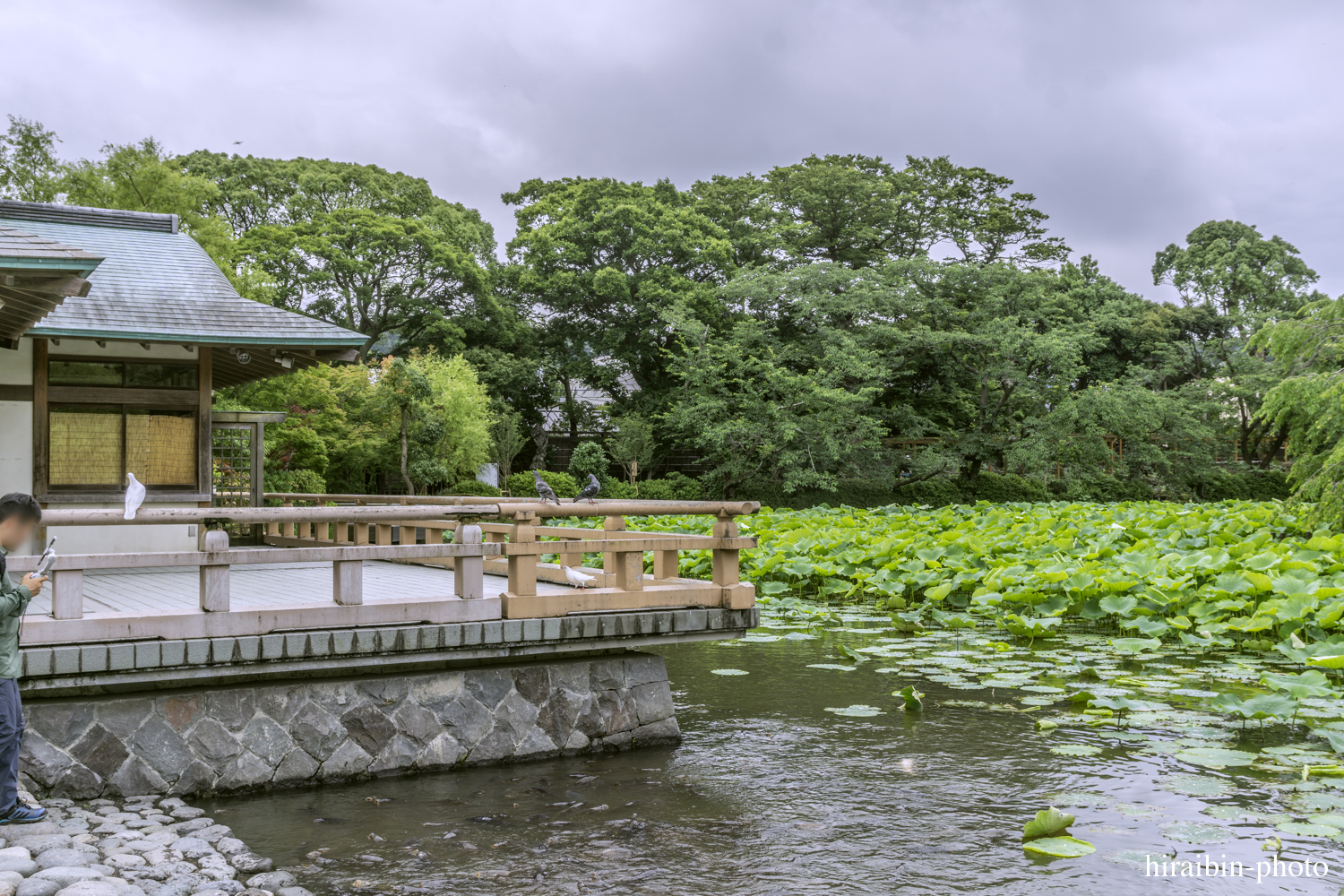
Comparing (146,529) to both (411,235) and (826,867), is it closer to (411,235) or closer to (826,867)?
(826,867)

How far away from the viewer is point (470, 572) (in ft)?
18.2

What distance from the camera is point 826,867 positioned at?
13.7 ft

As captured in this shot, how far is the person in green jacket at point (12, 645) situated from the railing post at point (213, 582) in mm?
835

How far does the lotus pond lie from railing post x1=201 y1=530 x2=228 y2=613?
1008 mm

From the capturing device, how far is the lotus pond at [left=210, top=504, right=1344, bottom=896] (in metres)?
4.12

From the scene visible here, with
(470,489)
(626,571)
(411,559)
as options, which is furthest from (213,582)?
(470,489)

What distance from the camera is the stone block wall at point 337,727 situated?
4695mm

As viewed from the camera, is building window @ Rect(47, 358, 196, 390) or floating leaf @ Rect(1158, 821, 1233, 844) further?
building window @ Rect(47, 358, 196, 390)

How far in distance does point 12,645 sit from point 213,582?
3.16 feet

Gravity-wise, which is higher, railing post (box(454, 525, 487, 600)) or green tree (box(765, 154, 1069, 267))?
green tree (box(765, 154, 1069, 267))

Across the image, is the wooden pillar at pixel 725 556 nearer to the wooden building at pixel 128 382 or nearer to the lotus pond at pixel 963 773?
the lotus pond at pixel 963 773

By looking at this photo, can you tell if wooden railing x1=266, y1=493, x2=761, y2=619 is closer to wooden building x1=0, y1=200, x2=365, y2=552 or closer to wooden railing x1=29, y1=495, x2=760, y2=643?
wooden railing x1=29, y1=495, x2=760, y2=643

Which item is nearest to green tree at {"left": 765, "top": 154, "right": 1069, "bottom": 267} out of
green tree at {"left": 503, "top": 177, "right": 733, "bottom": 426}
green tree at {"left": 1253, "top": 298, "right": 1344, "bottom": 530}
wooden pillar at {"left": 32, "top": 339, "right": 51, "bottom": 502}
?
green tree at {"left": 503, "top": 177, "right": 733, "bottom": 426}

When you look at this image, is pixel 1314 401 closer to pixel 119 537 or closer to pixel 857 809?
pixel 857 809
